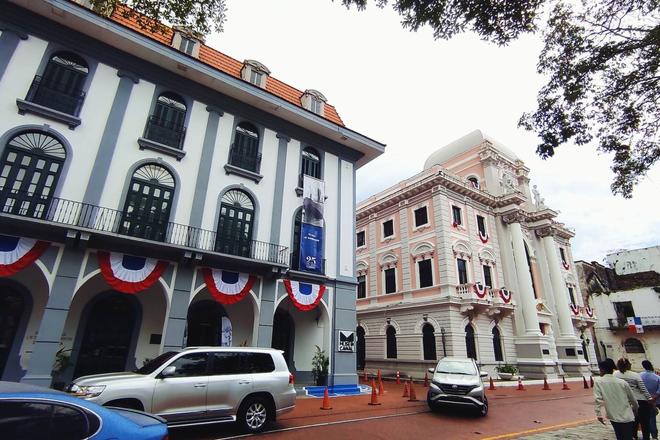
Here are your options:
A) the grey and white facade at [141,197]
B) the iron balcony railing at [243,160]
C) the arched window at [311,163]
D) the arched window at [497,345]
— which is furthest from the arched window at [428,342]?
the iron balcony railing at [243,160]

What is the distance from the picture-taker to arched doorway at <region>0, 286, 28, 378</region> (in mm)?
9984

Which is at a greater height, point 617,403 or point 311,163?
point 311,163

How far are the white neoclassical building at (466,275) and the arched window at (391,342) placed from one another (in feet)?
0.23

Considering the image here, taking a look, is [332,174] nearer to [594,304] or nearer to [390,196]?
[390,196]

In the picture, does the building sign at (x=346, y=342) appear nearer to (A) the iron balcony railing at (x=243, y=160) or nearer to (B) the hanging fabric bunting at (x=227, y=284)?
(B) the hanging fabric bunting at (x=227, y=284)

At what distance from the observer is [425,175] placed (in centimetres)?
2467

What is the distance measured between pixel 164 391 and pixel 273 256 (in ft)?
25.5

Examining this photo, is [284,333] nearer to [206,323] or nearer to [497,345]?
[206,323]

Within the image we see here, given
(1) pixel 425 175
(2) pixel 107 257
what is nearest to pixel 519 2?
(2) pixel 107 257

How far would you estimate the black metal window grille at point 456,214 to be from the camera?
23758mm

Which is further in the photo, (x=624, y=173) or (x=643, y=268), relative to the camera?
(x=643, y=268)

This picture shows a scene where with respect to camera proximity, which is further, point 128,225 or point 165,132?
point 165,132

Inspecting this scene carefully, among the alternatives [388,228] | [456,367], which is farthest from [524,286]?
[456,367]

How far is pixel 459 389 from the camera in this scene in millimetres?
9984
